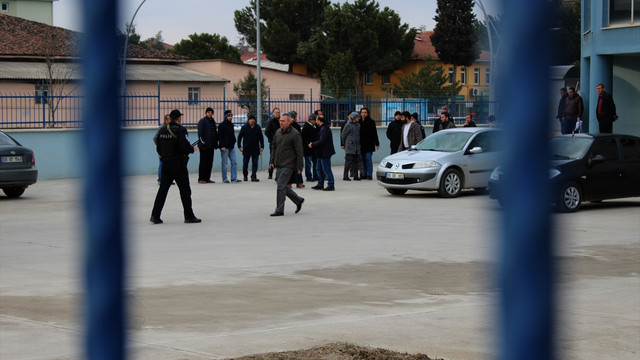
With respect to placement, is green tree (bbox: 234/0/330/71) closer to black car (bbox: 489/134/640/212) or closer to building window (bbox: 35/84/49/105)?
building window (bbox: 35/84/49/105)

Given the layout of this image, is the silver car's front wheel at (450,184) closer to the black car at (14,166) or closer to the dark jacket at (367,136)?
the dark jacket at (367,136)

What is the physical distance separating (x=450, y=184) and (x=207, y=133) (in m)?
7.35

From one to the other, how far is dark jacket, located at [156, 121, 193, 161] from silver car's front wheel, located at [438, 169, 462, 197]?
7.02 m

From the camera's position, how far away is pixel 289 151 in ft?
55.1

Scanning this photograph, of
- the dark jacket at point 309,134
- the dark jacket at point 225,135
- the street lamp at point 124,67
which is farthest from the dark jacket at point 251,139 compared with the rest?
the street lamp at point 124,67

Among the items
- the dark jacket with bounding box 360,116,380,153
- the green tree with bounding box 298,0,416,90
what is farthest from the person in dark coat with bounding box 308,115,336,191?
the green tree with bounding box 298,0,416,90

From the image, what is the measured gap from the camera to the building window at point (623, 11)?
25.8 meters

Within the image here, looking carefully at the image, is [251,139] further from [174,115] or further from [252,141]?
[174,115]

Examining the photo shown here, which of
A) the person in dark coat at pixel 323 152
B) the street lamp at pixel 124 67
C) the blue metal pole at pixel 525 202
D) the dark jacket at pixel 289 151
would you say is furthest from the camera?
the person in dark coat at pixel 323 152

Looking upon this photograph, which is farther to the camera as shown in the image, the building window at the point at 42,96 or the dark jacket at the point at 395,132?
the building window at the point at 42,96

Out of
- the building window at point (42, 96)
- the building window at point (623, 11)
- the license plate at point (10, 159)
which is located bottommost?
the license plate at point (10, 159)

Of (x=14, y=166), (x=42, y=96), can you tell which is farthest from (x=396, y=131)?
(x=14, y=166)

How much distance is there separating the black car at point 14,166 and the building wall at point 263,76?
118 ft

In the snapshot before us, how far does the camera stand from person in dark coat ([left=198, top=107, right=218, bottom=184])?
80.9 ft
